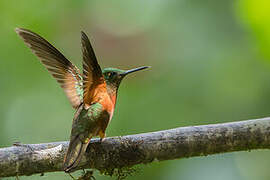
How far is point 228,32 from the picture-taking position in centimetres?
834

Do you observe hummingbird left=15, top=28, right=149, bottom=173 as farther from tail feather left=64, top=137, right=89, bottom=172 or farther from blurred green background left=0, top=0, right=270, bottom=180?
blurred green background left=0, top=0, right=270, bottom=180

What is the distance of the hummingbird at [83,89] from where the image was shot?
430 cm

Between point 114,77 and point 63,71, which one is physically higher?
point 63,71

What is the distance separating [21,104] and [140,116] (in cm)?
239

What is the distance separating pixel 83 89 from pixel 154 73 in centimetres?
338

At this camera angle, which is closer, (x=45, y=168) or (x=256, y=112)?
(x=45, y=168)

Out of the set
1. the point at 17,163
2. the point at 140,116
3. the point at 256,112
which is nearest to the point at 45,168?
the point at 17,163

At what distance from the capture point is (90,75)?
4.62 m

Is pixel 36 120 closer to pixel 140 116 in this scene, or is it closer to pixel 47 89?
pixel 47 89

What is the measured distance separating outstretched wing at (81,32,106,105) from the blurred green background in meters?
2.07

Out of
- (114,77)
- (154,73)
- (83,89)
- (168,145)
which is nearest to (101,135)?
(83,89)

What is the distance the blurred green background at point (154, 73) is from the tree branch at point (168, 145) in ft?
7.17

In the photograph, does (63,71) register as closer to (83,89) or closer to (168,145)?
(83,89)

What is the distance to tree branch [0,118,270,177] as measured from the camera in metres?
4.33
